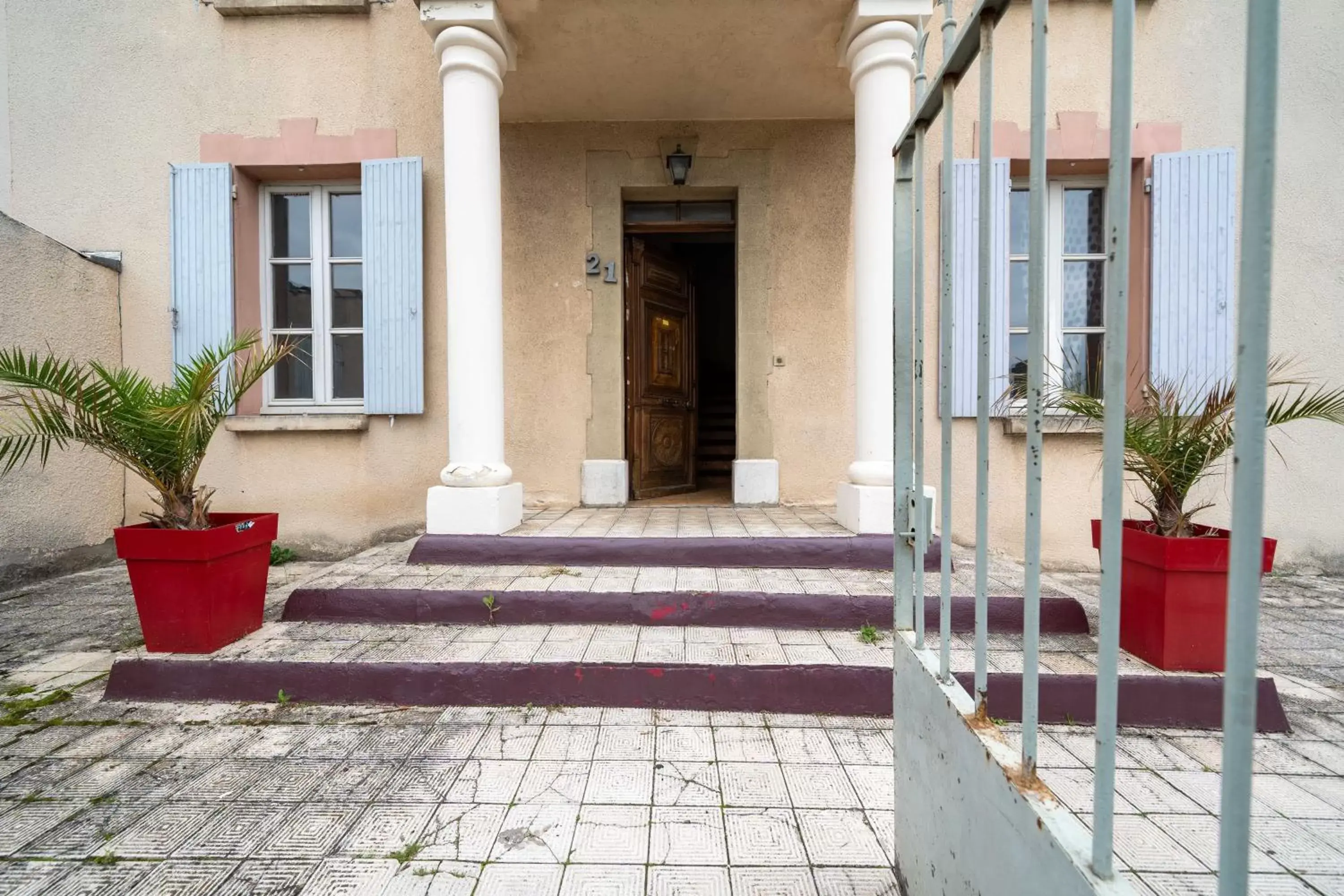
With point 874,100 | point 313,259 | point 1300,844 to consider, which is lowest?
point 1300,844

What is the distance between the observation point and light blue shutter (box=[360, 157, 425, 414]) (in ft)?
14.8

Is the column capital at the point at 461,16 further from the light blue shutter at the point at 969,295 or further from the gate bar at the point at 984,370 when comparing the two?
the gate bar at the point at 984,370

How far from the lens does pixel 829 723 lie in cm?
229

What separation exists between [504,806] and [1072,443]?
15.0 ft

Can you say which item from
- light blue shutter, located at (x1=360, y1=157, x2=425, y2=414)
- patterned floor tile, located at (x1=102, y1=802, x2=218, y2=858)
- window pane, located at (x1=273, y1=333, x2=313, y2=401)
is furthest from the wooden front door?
patterned floor tile, located at (x1=102, y1=802, x2=218, y2=858)

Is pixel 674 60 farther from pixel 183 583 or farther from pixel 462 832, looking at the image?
pixel 462 832

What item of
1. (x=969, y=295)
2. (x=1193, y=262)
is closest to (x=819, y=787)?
(x=969, y=295)

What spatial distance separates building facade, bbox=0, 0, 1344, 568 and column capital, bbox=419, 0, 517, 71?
44cm

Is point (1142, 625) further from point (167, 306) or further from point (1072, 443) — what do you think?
point (167, 306)

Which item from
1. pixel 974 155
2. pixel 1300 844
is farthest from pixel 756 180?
pixel 1300 844

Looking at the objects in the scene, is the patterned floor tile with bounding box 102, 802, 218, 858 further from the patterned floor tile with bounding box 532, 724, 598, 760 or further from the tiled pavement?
the patterned floor tile with bounding box 532, 724, 598, 760

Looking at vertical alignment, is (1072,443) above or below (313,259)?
below

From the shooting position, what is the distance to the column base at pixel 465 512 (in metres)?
3.71

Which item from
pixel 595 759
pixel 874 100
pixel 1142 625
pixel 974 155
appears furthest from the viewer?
pixel 974 155
